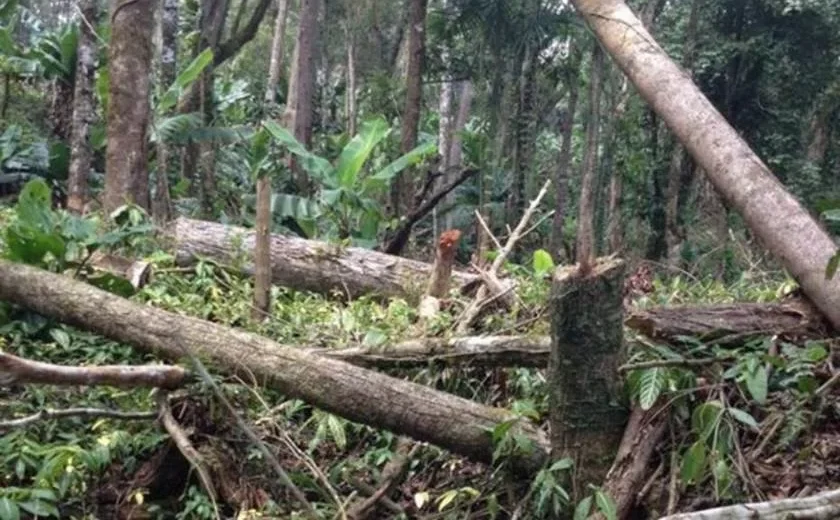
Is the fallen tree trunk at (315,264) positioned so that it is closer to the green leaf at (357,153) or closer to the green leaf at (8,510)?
the green leaf at (357,153)

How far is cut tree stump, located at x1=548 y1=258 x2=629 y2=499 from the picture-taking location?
3397 mm

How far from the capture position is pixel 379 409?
3.89 metres

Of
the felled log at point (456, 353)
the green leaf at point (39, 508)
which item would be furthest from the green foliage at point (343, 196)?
the green leaf at point (39, 508)

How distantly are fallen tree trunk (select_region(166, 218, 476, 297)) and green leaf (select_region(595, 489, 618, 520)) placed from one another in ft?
10.9

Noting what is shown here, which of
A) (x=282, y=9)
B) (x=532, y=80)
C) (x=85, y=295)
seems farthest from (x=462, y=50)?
(x=85, y=295)

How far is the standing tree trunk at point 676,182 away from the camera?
517 inches

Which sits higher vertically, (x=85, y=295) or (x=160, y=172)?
(x=160, y=172)

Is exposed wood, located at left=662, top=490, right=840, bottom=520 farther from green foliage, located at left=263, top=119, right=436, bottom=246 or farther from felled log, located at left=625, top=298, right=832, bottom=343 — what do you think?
green foliage, located at left=263, top=119, right=436, bottom=246

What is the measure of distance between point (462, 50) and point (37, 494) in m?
13.0

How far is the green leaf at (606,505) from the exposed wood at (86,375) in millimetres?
1898

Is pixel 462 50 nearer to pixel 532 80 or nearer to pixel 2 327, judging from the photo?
pixel 532 80

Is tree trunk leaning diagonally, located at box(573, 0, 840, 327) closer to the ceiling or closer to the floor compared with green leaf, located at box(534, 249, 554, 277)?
closer to the ceiling

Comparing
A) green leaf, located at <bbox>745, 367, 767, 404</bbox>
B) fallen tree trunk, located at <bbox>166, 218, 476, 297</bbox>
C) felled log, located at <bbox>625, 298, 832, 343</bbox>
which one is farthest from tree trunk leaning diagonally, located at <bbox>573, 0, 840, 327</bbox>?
fallen tree trunk, located at <bbox>166, 218, 476, 297</bbox>

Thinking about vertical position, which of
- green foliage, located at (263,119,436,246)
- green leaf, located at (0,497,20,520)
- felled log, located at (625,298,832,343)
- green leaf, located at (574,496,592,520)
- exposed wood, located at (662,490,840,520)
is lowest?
green leaf, located at (0,497,20,520)
